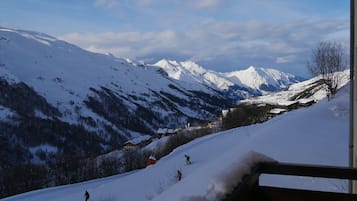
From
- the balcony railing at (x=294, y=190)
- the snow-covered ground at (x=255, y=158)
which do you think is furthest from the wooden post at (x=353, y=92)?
the balcony railing at (x=294, y=190)

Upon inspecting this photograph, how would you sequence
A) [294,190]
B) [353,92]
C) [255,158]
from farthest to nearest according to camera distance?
1. [353,92]
2. [255,158]
3. [294,190]

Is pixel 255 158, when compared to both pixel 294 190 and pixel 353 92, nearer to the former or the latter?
pixel 294 190

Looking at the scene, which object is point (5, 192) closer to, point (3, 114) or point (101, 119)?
point (3, 114)

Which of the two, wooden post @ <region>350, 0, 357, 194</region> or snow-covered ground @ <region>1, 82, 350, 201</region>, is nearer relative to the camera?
snow-covered ground @ <region>1, 82, 350, 201</region>

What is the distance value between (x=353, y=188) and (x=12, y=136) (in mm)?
148907

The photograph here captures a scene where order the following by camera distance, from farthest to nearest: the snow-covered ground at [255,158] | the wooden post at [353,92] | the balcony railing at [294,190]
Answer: the wooden post at [353,92]
the balcony railing at [294,190]
the snow-covered ground at [255,158]

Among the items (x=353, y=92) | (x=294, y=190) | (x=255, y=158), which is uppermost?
(x=353, y=92)

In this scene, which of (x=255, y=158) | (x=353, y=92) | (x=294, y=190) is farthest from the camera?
(x=353, y=92)

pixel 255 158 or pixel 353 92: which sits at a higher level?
pixel 353 92

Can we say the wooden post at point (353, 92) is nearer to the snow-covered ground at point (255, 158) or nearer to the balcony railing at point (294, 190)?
the snow-covered ground at point (255, 158)

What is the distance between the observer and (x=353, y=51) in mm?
6105

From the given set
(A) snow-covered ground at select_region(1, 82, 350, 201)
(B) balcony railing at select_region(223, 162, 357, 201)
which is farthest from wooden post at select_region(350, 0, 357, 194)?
(B) balcony railing at select_region(223, 162, 357, 201)

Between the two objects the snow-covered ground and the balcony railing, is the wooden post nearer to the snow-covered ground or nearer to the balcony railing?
the snow-covered ground

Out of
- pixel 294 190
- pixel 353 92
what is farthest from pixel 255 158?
pixel 353 92
